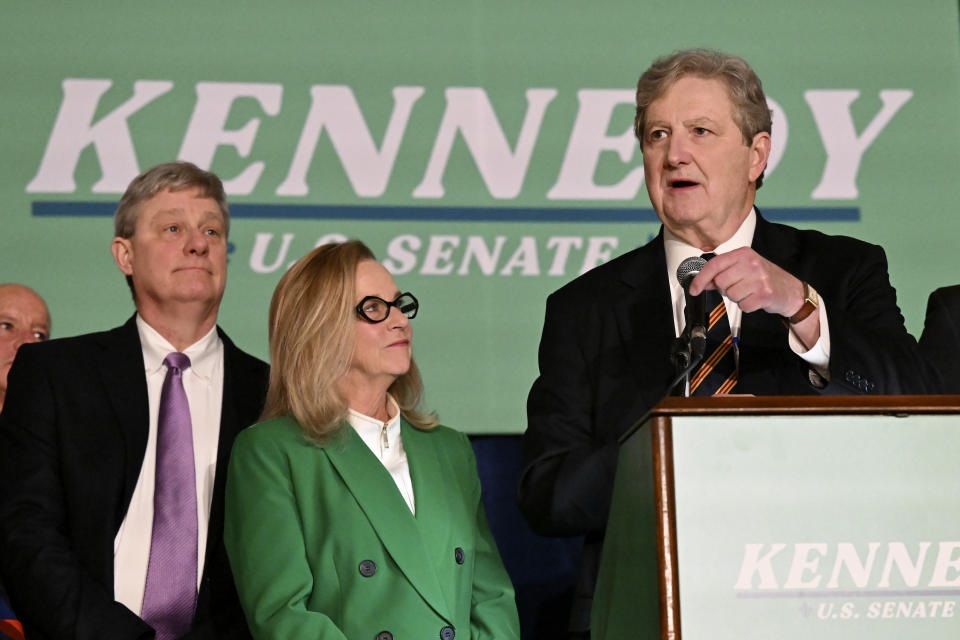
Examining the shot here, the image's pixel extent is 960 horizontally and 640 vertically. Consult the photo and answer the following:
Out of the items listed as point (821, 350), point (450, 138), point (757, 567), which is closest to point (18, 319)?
point (450, 138)

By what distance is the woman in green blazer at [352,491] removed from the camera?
2449 millimetres

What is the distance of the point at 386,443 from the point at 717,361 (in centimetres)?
78

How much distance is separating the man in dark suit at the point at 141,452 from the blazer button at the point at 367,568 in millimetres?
435

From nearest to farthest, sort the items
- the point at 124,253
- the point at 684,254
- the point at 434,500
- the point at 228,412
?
the point at 684,254 < the point at 434,500 < the point at 228,412 < the point at 124,253

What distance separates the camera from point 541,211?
3615mm

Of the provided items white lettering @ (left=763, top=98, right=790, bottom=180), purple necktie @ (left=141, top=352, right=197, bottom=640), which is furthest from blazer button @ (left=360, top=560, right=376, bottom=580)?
white lettering @ (left=763, top=98, right=790, bottom=180)

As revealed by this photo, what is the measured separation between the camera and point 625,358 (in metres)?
2.33

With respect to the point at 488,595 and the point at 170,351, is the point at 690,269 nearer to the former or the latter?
the point at 488,595

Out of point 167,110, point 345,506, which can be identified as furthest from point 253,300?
point 345,506

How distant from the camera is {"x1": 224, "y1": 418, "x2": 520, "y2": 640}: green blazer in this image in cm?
243

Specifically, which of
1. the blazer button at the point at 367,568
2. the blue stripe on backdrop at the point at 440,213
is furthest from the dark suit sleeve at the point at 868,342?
the blue stripe on backdrop at the point at 440,213

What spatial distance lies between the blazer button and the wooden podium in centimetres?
99

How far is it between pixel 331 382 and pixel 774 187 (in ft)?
5.14

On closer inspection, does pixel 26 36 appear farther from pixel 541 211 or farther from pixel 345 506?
pixel 345 506
